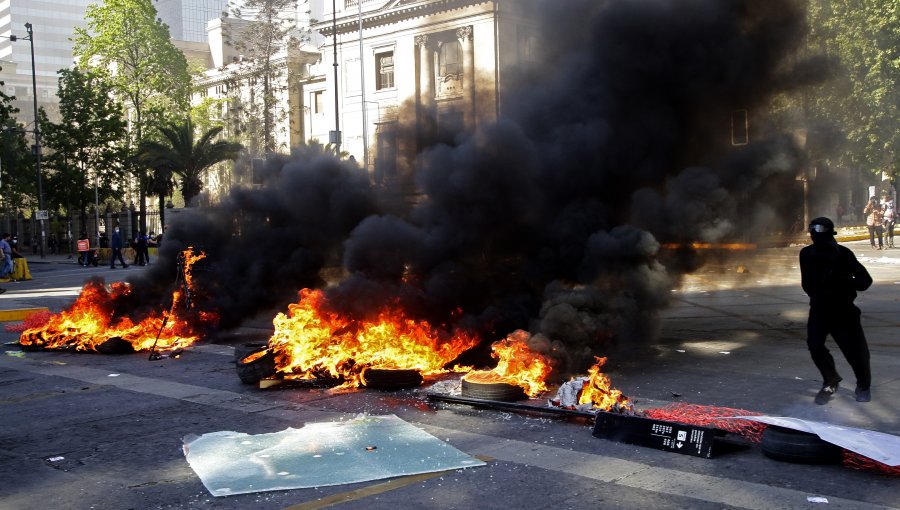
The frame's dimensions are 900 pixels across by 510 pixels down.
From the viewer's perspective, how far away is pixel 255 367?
858 centimetres

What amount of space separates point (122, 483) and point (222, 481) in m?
0.73

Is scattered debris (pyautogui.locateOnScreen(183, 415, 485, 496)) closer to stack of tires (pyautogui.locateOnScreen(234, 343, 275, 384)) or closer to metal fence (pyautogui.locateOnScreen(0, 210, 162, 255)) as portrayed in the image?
stack of tires (pyautogui.locateOnScreen(234, 343, 275, 384))

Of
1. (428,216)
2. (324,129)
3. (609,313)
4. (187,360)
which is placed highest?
(324,129)

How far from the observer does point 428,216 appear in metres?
9.90

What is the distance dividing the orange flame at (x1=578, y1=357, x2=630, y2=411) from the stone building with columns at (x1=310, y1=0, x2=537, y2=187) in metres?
4.34

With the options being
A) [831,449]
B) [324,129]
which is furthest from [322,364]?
[324,129]

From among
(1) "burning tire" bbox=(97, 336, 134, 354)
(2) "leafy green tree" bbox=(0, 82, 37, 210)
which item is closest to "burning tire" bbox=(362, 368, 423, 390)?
(1) "burning tire" bbox=(97, 336, 134, 354)

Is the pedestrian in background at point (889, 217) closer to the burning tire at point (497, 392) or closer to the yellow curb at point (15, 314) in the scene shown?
the burning tire at point (497, 392)

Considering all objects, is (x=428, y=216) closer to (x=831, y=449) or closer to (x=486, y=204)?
(x=486, y=204)

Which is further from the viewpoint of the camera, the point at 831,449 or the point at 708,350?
the point at 708,350

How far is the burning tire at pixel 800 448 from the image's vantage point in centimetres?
528

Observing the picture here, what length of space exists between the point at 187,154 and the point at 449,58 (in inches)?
677

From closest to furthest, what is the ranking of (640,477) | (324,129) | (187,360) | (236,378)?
(640,477)
(236,378)
(187,360)
(324,129)

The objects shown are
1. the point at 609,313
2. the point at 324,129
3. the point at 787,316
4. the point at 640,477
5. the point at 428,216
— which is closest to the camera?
the point at 640,477
